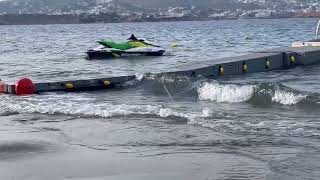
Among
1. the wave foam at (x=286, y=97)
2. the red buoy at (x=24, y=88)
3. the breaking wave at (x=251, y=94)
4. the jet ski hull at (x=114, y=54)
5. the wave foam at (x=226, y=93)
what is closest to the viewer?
the wave foam at (x=286, y=97)

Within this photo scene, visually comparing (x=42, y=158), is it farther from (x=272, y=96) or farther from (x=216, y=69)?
(x=216, y=69)

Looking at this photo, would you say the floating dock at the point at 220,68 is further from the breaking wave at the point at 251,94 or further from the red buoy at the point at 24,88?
the breaking wave at the point at 251,94

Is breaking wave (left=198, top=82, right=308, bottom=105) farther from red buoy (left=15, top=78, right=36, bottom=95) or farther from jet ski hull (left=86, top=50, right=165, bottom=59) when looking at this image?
jet ski hull (left=86, top=50, right=165, bottom=59)

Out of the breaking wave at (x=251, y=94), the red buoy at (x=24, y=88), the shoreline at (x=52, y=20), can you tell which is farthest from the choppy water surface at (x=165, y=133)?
the shoreline at (x=52, y=20)

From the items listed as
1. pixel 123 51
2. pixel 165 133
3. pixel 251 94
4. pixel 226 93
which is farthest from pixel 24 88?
pixel 123 51

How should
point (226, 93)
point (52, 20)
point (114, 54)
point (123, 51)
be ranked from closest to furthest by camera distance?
point (226, 93) < point (123, 51) < point (114, 54) < point (52, 20)

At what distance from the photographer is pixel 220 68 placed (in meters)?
25.5

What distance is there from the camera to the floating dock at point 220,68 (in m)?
20.7

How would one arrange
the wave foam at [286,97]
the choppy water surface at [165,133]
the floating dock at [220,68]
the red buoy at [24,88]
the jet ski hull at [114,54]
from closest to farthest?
the choppy water surface at [165,133] < the wave foam at [286,97] < the red buoy at [24,88] < the floating dock at [220,68] < the jet ski hull at [114,54]

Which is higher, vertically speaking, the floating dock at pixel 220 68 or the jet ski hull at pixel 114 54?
the jet ski hull at pixel 114 54

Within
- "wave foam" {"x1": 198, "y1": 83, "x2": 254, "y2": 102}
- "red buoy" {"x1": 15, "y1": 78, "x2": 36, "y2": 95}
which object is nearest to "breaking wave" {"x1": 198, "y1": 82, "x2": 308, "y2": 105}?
"wave foam" {"x1": 198, "y1": 83, "x2": 254, "y2": 102}

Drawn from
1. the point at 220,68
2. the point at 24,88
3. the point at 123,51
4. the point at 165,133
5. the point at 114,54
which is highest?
the point at 123,51

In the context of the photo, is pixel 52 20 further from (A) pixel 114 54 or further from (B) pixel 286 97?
(B) pixel 286 97

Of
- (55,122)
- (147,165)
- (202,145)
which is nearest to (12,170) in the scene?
(147,165)
